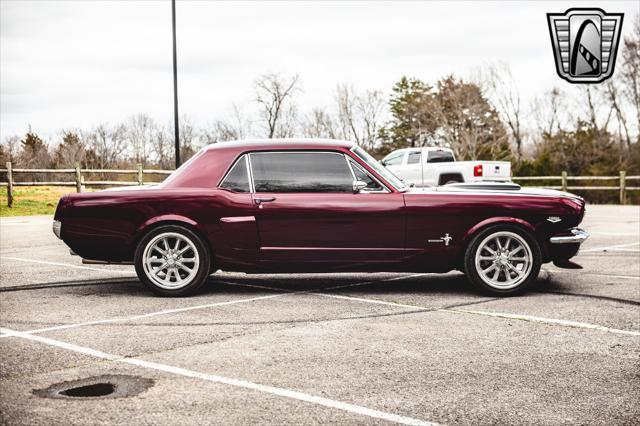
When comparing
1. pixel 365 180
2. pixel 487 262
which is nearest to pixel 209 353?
pixel 365 180

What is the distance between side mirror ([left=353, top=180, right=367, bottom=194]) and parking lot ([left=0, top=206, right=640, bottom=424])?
1063 mm

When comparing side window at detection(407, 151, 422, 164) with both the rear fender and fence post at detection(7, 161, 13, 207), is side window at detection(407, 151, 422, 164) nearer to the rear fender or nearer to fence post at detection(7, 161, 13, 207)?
fence post at detection(7, 161, 13, 207)

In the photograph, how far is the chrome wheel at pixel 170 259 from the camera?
7.29m

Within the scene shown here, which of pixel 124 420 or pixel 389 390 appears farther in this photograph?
pixel 389 390

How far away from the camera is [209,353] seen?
16.4 ft

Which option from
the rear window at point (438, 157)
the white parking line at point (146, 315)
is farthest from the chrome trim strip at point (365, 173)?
the rear window at point (438, 157)

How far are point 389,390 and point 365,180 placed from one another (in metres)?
3.51

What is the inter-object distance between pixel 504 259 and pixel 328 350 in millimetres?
2927

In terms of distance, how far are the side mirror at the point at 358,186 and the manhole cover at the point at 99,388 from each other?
3.47m

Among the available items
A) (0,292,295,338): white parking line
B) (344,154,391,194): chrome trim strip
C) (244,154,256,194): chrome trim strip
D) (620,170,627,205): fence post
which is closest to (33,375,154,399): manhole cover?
(0,292,295,338): white parking line

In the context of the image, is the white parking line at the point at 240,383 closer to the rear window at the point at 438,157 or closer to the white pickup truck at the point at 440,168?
the white pickup truck at the point at 440,168

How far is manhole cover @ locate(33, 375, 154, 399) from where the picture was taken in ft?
13.2

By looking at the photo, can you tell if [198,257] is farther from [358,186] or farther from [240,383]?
[240,383]

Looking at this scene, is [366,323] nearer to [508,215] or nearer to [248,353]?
[248,353]
